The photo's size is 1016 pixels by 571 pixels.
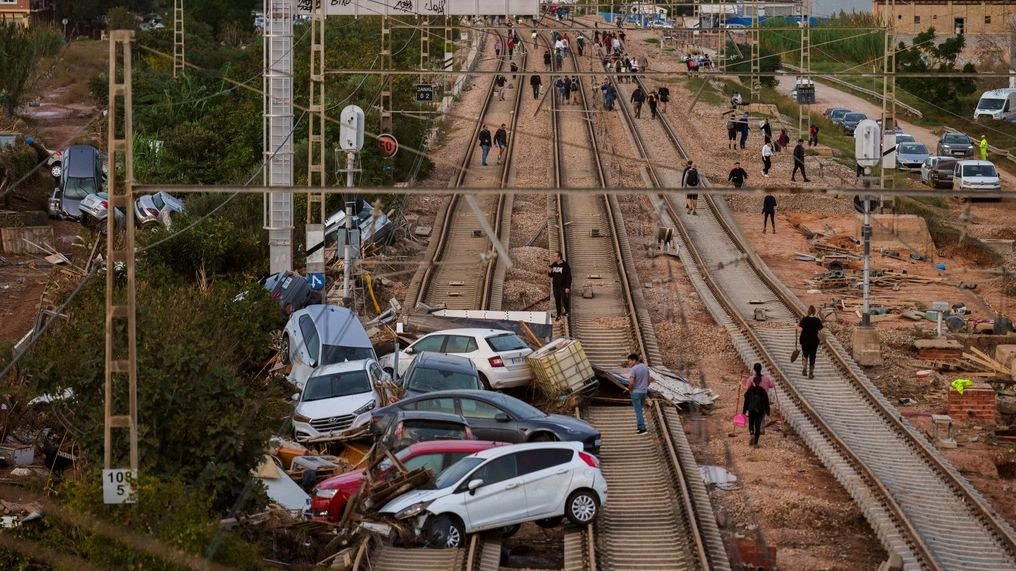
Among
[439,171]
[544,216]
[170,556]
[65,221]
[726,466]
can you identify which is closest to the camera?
[170,556]

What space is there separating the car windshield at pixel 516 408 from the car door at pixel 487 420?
11 cm

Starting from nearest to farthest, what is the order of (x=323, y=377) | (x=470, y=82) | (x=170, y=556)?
(x=170, y=556), (x=323, y=377), (x=470, y=82)

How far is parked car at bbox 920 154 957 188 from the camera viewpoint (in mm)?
53219

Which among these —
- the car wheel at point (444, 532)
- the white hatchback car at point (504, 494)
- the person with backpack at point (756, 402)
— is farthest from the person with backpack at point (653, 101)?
the car wheel at point (444, 532)

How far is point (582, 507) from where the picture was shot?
19875 mm

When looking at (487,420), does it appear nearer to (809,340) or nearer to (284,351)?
(284,351)

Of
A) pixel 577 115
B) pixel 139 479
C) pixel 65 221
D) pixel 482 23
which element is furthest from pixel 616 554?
pixel 482 23

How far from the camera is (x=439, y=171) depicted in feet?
166

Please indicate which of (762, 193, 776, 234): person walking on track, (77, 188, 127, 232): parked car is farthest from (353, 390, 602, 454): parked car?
(77, 188, 127, 232): parked car

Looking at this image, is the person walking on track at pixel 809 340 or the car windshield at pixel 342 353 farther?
the person walking on track at pixel 809 340

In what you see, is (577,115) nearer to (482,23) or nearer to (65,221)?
(65,221)

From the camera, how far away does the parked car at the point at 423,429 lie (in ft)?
71.6

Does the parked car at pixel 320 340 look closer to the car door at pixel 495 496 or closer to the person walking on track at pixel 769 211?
the car door at pixel 495 496

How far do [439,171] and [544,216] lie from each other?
810 centimetres
